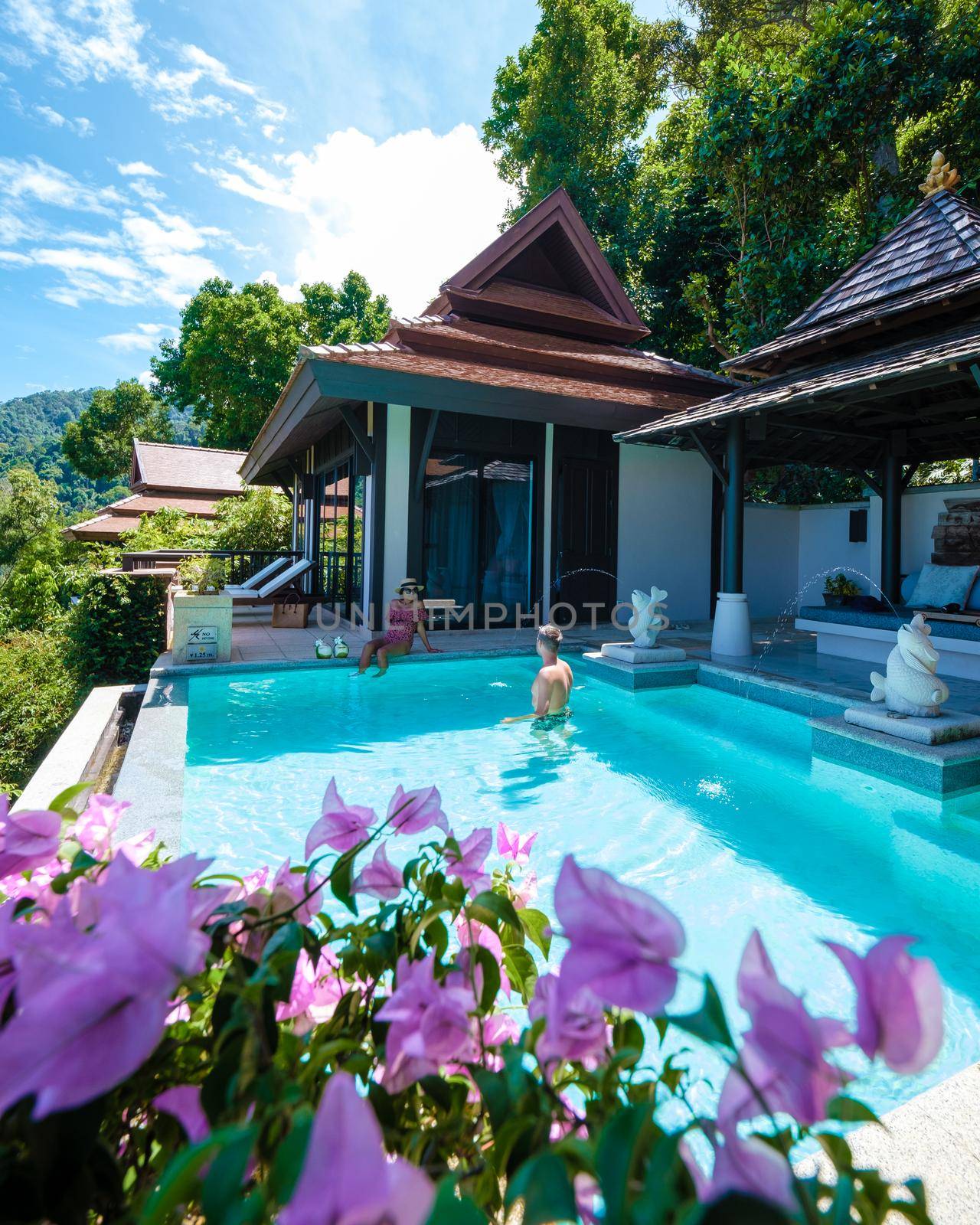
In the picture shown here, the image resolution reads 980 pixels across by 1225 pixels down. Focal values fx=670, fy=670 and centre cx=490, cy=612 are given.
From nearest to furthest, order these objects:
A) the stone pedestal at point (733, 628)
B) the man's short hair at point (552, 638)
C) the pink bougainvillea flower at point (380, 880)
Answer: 1. the pink bougainvillea flower at point (380, 880)
2. the man's short hair at point (552, 638)
3. the stone pedestal at point (733, 628)

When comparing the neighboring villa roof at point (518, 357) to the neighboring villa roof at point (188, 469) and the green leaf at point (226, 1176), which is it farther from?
the neighboring villa roof at point (188, 469)

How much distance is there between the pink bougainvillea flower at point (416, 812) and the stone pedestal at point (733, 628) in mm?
7988

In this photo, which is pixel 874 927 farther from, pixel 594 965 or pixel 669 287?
pixel 669 287

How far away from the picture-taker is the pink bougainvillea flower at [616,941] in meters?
0.49

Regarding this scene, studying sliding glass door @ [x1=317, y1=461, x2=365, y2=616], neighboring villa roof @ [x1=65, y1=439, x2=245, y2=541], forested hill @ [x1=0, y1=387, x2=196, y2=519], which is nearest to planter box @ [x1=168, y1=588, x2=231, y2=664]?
sliding glass door @ [x1=317, y1=461, x2=365, y2=616]

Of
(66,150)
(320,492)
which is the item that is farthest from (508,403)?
(66,150)

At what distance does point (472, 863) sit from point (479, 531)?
32.5 ft

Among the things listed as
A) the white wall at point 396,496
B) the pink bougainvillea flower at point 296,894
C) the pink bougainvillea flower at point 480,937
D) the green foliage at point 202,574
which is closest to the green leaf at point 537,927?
the pink bougainvillea flower at point 480,937

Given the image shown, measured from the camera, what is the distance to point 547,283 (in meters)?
13.4

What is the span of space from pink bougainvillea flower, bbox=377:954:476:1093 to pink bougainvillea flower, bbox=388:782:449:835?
214 mm

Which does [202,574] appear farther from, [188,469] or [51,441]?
[51,441]

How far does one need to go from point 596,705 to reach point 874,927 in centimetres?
423

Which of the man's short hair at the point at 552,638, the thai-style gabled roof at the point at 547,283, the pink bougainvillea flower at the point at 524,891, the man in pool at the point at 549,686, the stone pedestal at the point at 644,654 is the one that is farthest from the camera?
the thai-style gabled roof at the point at 547,283

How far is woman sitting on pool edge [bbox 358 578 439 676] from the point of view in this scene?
26.4 feet
